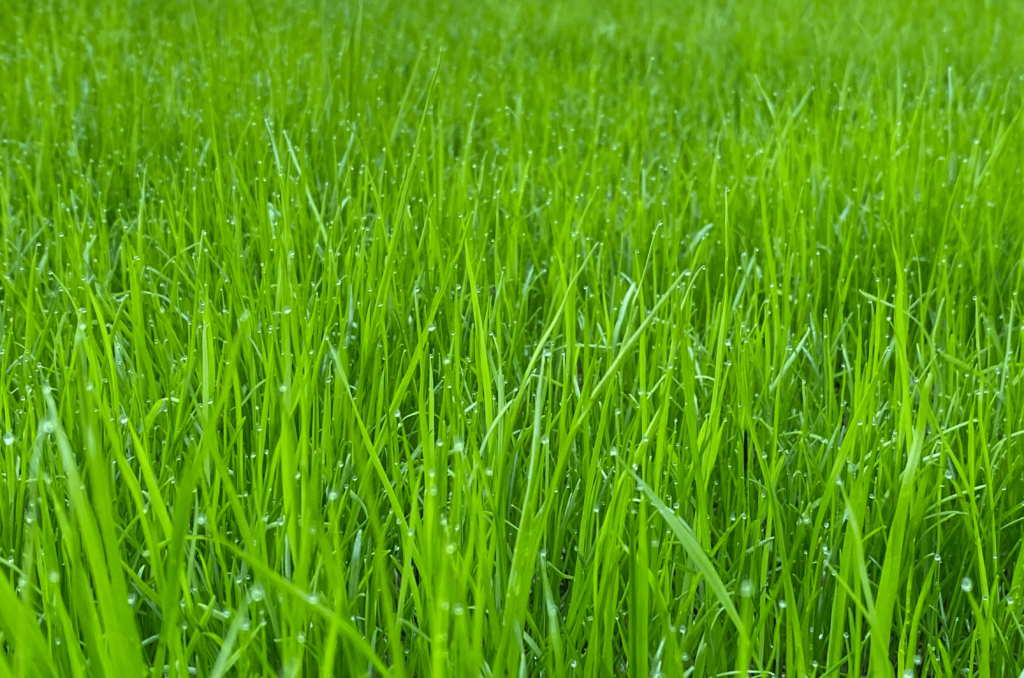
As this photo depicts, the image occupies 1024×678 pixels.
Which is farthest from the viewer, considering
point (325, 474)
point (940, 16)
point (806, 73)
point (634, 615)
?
point (940, 16)

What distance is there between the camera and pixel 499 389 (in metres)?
1.04

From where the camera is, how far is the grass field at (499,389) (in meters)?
0.81

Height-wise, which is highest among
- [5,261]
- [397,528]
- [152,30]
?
[152,30]

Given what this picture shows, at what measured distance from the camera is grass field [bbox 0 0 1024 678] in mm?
811

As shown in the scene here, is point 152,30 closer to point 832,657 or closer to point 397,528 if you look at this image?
point 397,528

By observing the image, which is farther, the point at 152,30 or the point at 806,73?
the point at 152,30

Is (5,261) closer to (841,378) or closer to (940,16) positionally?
(841,378)

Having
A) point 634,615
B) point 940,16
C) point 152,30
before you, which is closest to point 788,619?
point 634,615

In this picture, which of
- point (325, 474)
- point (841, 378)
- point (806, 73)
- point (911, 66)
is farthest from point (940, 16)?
point (325, 474)

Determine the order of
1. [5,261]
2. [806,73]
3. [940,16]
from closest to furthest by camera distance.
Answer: [5,261] → [806,73] → [940,16]

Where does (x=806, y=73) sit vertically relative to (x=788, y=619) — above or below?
above

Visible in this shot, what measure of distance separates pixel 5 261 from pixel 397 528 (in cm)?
93

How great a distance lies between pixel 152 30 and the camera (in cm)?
324

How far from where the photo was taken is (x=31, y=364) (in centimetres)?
117
